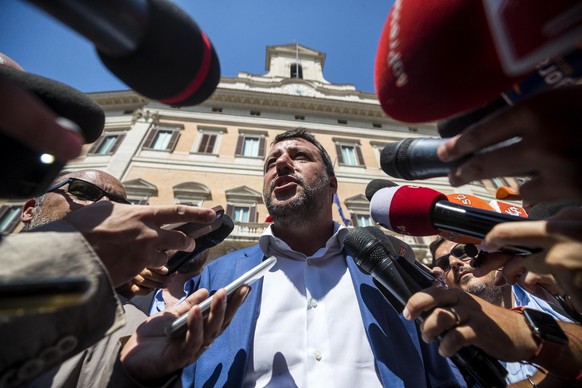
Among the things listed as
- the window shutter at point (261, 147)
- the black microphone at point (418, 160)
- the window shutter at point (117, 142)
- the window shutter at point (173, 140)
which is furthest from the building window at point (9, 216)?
the black microphone at point (418, 160)

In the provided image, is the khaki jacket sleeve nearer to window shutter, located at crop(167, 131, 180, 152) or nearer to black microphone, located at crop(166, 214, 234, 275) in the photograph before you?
black microphone, located at crop(166, 214, 234, 275)

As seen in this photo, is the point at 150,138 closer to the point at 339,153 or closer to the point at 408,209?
the point at 339,153

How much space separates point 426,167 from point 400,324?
1347mm

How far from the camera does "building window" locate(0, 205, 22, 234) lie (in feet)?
32.7

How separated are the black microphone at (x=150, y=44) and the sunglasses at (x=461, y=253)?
147cm

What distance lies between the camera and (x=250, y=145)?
1377 centimetres

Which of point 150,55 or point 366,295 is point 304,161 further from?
point 150,55

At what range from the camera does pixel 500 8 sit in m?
0.52

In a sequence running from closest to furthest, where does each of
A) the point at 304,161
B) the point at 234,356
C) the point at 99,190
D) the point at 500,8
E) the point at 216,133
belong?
the point at 500,8 < the point at 234,356 < the point at 99,190 < the point at 304,161 < the point at 216,133

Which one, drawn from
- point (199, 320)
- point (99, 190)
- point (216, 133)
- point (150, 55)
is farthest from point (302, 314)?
point (216, 133)

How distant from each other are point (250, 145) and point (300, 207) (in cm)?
1208

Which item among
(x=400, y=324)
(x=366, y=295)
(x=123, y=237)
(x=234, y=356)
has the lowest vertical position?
(x=234, y=356)

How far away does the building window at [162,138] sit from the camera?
1282cm

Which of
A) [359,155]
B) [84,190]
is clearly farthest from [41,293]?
[359,155]
